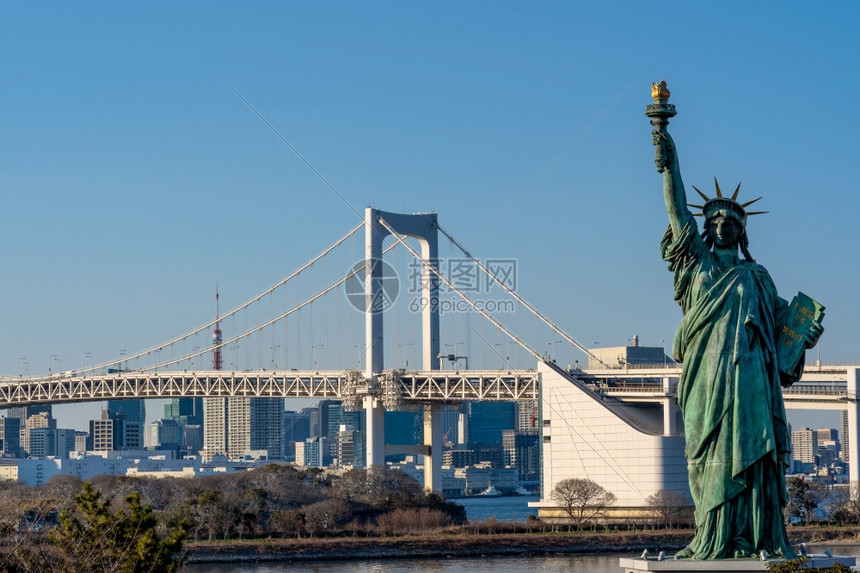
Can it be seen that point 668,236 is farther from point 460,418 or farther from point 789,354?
point 460,418

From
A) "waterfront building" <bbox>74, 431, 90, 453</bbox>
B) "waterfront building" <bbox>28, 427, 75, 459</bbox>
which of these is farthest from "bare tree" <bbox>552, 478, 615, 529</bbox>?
"waterfront building" <bbox>74, 431, 90, 453</bbox>

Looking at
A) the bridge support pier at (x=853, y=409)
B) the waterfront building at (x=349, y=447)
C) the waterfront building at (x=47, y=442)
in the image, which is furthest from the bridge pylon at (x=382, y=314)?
the waterfront building at (x=47, y=442)

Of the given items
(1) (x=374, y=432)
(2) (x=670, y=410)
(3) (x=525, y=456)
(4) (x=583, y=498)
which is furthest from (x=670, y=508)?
(3) (x=525, y=456)

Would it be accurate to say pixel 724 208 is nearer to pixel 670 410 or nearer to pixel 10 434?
pixel 670 410

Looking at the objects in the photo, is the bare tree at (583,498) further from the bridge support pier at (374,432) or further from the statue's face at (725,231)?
the statue's face at (725,231)

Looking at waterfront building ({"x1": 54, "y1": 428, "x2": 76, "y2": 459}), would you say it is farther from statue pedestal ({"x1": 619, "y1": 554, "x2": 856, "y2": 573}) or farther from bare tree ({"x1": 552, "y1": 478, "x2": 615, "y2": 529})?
statue pedestal ({"x1": 619, "y1": 554, "x2": 856, "y2": 573})

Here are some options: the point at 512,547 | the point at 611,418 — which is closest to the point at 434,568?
the point at 512,547
